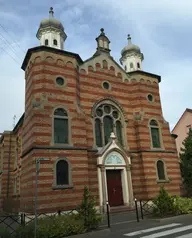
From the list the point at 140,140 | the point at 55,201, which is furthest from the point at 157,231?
the point at 140,140

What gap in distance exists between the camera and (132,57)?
24750mm

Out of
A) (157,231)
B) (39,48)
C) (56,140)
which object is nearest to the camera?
(157,231)

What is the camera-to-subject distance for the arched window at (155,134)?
19703mm

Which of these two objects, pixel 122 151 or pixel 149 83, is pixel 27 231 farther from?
pixel 149 83

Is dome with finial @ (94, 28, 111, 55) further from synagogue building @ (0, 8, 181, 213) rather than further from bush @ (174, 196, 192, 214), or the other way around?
bush @ (174, 196, 192, 214)

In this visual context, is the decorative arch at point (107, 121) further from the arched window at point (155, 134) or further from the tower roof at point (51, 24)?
the tower roof at point (51, 24)

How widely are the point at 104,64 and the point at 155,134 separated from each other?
300 inches

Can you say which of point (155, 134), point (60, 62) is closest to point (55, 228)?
point (60, 62)

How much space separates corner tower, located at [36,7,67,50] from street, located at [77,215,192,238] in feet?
50.9

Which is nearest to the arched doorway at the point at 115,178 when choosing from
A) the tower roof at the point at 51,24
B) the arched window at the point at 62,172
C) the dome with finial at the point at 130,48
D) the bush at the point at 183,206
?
the arched window at the point at 62,172

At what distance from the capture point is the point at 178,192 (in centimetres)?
1911

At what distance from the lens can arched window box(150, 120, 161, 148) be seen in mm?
19703

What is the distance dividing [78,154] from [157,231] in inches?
294

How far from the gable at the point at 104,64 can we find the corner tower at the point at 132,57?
407cm
